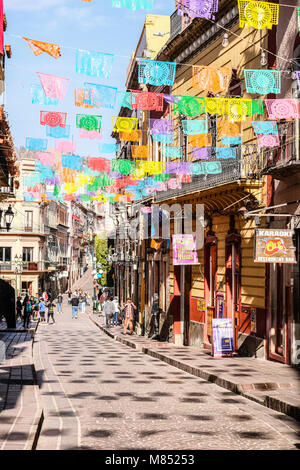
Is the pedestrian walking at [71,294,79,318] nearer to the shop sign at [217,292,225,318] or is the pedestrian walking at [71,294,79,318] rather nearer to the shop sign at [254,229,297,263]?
the shop sign at [217,292,225,318]

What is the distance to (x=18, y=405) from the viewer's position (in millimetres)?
9250

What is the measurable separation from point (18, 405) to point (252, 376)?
5.29 meters

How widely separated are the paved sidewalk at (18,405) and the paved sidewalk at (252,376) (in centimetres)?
352

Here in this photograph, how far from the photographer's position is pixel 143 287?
32312 mm

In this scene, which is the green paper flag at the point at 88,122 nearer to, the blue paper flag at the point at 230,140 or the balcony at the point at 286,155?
the blue paper flag at the point at 230,140

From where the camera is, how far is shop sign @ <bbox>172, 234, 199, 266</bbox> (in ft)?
67.0

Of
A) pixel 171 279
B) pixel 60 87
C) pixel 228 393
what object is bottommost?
pixel 228 393

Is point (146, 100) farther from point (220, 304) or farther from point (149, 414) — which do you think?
point (149, 414)

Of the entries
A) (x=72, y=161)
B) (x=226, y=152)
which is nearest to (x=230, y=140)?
(x=226, y=152)

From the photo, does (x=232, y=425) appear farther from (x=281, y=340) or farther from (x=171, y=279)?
(x=171, y=279)

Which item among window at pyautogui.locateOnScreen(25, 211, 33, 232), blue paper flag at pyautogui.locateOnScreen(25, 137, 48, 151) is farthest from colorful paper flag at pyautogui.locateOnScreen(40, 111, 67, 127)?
window at pyautogui.locateOnScreen(25, 211, 33, 232)

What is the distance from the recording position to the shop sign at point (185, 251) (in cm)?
2042

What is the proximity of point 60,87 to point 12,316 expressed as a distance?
33.4 feet
